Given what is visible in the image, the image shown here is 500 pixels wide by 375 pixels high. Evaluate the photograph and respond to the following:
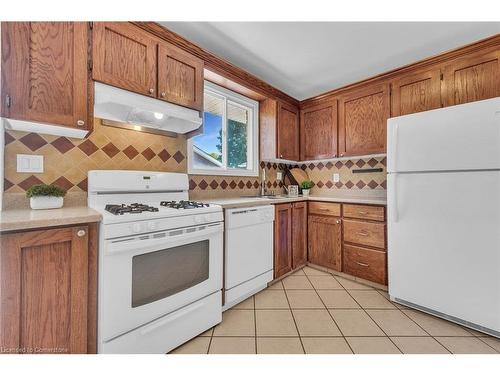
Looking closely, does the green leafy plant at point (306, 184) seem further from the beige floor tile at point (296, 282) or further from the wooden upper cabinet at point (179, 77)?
the wooden upper cabinet at point (179, 77)

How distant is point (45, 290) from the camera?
3.22ft

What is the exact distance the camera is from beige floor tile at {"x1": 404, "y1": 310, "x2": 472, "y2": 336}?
5.07 ft

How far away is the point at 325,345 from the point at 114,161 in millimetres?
2054

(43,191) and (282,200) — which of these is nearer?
(43,191)

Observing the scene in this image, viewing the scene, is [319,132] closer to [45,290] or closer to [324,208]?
[324,208]

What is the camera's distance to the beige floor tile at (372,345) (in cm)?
137

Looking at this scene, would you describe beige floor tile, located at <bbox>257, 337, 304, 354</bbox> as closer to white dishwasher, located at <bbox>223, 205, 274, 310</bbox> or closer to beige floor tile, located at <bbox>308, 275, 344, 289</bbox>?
white dishwasher, located at <bbox>223, 205, 274, 310</bbox>

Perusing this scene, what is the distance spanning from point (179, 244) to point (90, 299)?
0.50 metres

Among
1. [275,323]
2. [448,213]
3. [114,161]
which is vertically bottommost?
[275,323]

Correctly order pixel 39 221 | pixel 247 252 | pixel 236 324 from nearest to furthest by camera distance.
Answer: pixel 39 221 < pixel 236 324 < pixel 247 252

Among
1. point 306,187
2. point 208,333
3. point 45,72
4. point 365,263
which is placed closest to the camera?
point 45,72

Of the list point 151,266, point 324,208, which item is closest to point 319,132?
point 324,208

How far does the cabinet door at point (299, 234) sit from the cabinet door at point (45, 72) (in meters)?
2.13
